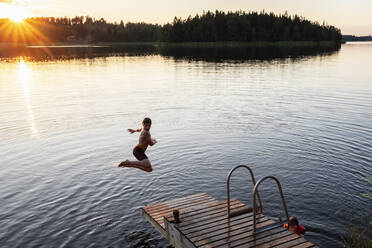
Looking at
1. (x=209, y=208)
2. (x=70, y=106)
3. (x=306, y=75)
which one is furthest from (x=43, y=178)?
(x=306, y=75)

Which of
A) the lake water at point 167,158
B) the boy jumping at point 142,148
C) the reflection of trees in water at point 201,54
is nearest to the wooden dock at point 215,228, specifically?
the lake water at point 167,158

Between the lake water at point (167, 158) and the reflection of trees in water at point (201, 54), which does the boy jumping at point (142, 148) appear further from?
the reflection of trees in water at point (201, 54)

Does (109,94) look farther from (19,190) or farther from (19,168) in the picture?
(19,190)

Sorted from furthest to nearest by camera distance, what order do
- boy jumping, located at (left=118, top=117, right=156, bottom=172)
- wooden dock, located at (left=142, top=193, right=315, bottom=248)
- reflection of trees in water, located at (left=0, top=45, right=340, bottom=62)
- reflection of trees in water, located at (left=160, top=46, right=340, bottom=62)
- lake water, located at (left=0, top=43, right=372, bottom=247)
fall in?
reflection of trees in water, located at (left=0, top=45, right=340, bottom=62)
reflection of trees in water, located at (left=160, top=46, right=340, bottom=62)
lake water, located at (left=0, top=43, right=372, bottom=247)
boy jumping, located at (left=118, top=117, right=156, bottom=172)
wooden dock, located at (left=142, top=193, right=315, bottom=248)

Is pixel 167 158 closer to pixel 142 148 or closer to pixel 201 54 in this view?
pixel 142 148

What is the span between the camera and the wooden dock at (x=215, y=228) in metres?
9.66

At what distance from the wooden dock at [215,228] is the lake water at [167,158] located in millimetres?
1624

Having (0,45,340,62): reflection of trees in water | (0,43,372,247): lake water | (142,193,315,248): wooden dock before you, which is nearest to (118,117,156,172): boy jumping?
(142,193,315,248): wooden dock

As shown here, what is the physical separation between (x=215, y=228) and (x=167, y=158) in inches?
428

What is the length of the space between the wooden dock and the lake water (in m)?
1.62

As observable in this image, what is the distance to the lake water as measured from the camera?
46.0ft

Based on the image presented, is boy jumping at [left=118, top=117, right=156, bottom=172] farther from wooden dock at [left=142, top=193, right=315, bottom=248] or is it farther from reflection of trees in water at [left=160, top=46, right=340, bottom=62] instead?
reflection of trees in water at [left=160, top=46, right=340, bottom=62]

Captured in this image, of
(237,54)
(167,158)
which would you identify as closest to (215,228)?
(167,158)

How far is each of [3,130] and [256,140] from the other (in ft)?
69.8
